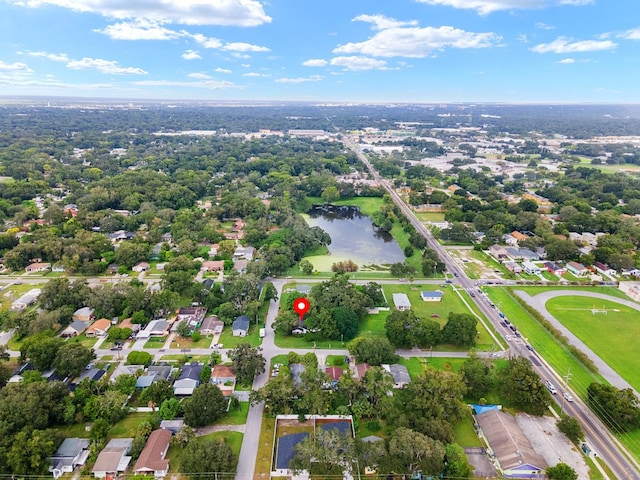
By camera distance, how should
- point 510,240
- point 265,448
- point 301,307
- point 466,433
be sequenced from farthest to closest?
point 510,240 < point 301,307 < point 466,433 < point 265,448

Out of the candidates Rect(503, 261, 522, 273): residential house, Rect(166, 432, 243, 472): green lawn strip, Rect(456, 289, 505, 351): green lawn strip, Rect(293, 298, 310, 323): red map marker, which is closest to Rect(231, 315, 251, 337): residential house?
Rect(293, 298, 310, 323): red map marker

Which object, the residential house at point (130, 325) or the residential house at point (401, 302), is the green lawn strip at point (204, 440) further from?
the residential house at point (401, 302)

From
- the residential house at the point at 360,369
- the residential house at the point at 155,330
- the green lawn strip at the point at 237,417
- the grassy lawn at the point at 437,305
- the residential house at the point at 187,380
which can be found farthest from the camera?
the grassy lawn at the point at 437,305

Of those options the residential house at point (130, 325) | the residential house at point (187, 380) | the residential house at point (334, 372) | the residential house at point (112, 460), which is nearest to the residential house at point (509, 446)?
the residential house at point (334, 372)

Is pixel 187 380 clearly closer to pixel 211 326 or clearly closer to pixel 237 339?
pixel 237 339

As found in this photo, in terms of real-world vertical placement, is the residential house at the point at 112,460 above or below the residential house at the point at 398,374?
below

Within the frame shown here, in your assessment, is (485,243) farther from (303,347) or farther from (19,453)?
(19,453)

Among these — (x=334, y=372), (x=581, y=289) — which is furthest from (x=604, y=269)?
(x=334, y=372)
